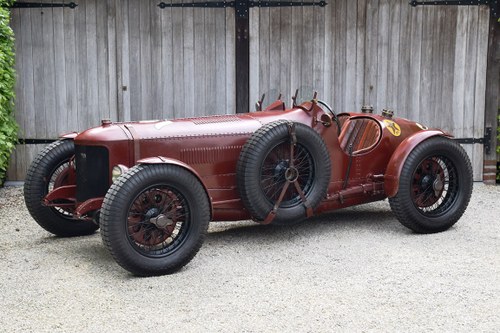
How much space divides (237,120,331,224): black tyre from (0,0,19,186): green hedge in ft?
9.96

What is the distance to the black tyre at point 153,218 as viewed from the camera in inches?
172

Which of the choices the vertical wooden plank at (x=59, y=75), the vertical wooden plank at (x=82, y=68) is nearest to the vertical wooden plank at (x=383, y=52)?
the vertical wooden plank at (x=82, y=68)

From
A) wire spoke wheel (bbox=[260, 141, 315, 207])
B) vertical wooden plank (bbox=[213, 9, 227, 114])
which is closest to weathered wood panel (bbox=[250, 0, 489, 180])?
vertical wooden plank (bbox=[213, 9, 227, 114])

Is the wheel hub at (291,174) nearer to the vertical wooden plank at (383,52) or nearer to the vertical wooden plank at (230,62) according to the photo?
the vertical wooden plank at (230,62)

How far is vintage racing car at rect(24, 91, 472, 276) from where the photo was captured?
4.57 m

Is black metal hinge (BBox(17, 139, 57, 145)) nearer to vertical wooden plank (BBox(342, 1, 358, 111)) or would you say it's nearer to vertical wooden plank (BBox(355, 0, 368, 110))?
vertical wooden plank (BBox(342, 1, 358, 111))

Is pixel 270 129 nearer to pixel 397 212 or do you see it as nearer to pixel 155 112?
pixel 397 212

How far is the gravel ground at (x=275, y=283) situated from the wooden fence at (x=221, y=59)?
7.80ft

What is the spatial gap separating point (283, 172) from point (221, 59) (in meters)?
3.05

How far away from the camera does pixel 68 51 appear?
7910mm

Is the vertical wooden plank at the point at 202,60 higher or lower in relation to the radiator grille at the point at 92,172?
higher

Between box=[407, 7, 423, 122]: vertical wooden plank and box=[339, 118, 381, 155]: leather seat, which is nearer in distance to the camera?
box=[339, 118, 381, 155]: leather seat

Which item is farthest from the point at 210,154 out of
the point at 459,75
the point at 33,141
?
the point at 459,75

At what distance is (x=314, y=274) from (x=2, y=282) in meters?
2.05
